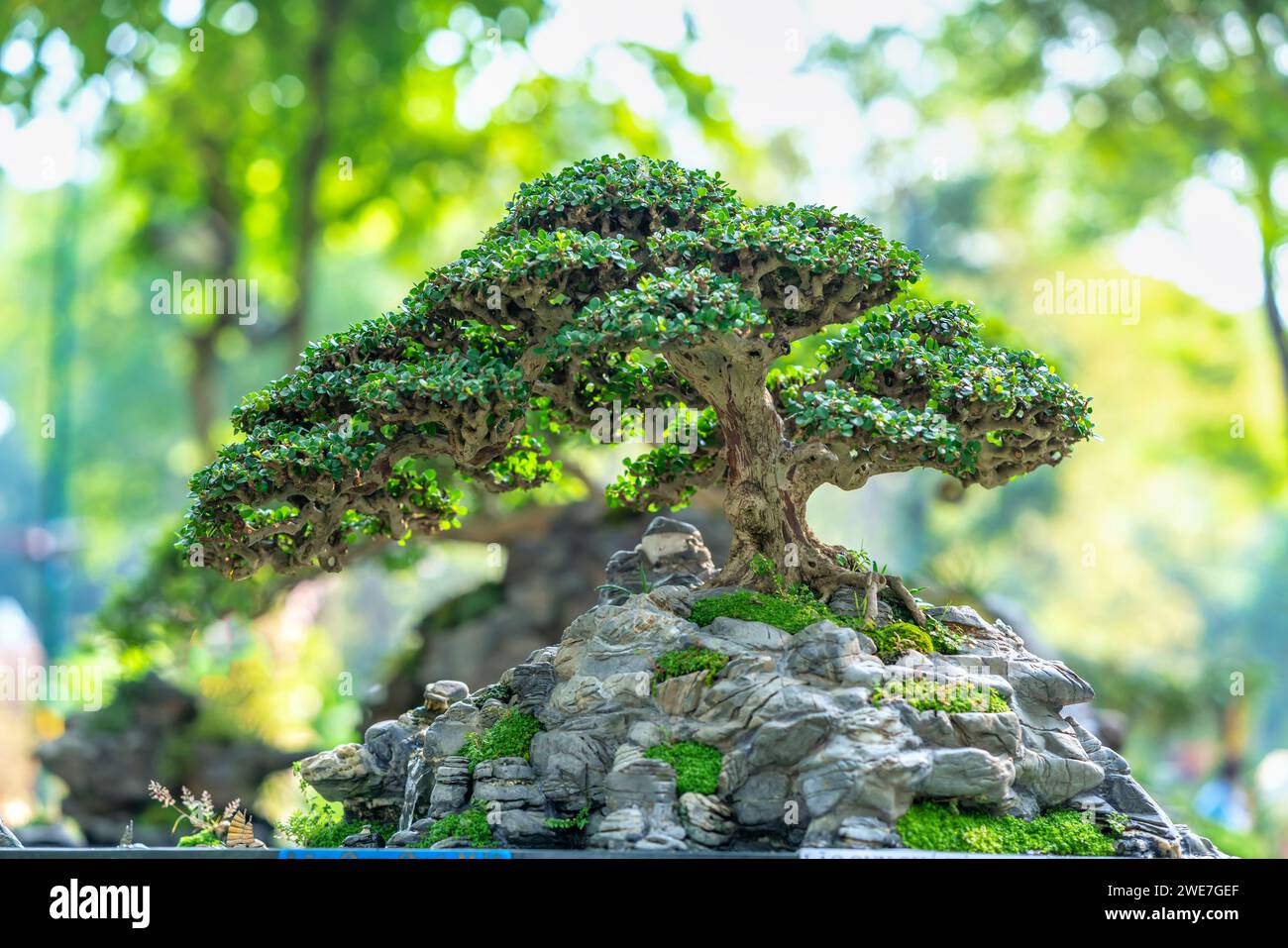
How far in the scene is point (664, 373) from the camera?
7.22 meters

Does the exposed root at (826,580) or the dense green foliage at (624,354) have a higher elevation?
the dense green foliage at (624,354)

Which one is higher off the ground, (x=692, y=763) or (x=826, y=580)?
(x=826, y=580)

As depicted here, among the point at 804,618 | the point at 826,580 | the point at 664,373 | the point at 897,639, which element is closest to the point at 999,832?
the point at 897,639

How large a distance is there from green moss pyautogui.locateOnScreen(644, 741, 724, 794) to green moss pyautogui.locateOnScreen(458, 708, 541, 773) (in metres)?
0.82

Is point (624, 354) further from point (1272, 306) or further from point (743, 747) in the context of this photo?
point (1272, 306)

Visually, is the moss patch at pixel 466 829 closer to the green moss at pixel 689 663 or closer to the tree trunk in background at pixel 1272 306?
the green moss at pixel 689 663

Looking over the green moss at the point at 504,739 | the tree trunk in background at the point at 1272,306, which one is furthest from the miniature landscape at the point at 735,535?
the tree trunk in background at the point at 1272,306

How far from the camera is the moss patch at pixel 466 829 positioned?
5.89 metres

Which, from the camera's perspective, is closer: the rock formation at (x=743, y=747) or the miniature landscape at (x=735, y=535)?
the rock formation at (x=743, y=747)

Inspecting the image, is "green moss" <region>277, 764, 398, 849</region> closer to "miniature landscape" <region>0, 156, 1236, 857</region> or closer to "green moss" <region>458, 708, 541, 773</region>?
"miniature landscape" <region>0, 156, 1236, 857</region>

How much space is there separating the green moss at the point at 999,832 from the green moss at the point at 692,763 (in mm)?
950

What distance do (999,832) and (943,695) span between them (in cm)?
72

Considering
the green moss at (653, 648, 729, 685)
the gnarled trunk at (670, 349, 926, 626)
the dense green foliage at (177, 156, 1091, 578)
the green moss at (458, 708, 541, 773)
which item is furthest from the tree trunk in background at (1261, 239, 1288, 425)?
the green moss at (458, 708, 541, 773)
